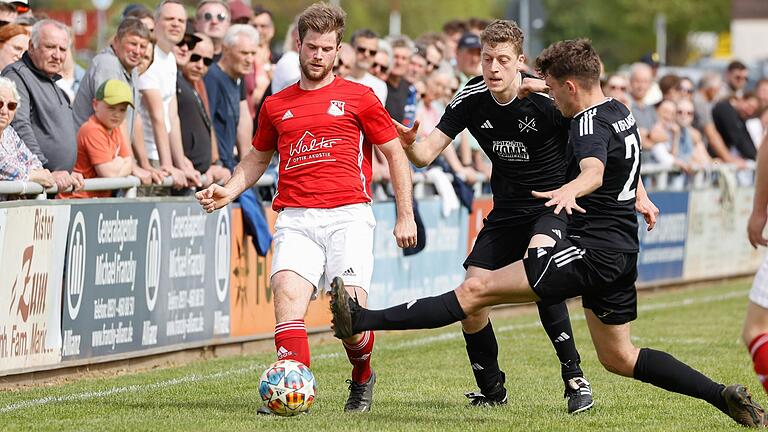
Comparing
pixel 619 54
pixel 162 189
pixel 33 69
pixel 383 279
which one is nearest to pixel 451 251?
pixel 383 279

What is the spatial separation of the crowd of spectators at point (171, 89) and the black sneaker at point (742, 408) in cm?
482

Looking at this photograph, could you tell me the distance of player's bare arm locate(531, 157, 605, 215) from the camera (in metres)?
7.28

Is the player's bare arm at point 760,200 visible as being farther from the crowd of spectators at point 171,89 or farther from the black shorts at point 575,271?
the crowd of spectators at point 171,89

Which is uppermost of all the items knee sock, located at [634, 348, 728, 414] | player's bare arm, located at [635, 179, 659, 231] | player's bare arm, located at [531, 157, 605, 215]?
player's bare arm, located at [531, 157, 605, 215]

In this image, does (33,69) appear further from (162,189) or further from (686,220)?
(686,220)

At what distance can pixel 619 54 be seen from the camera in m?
91.0

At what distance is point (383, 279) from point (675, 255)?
625 centimetres

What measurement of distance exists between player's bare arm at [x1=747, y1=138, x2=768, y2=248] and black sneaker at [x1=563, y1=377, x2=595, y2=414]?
1843mm

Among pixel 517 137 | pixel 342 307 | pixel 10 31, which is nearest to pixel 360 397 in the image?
pixel 342 307

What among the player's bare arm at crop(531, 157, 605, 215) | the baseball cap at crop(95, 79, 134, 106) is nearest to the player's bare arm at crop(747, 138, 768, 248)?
the player's bare arm at crop(531, 157, 605, 215)

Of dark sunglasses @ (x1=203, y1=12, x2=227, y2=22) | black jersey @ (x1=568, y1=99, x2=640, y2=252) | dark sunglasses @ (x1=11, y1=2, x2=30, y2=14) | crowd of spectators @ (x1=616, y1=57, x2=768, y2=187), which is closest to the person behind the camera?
black jersey @ (x1=568, y1=99, x2=640, y2=252)

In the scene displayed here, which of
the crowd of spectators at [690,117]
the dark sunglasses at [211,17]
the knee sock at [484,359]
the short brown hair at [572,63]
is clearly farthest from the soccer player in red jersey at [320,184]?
the crowd of spectators at [690,117]

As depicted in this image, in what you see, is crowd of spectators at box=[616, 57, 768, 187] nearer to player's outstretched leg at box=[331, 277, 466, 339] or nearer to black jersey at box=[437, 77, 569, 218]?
black jersey at box=[437, 77, 569, 218]

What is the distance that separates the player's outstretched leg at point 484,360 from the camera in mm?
9078
